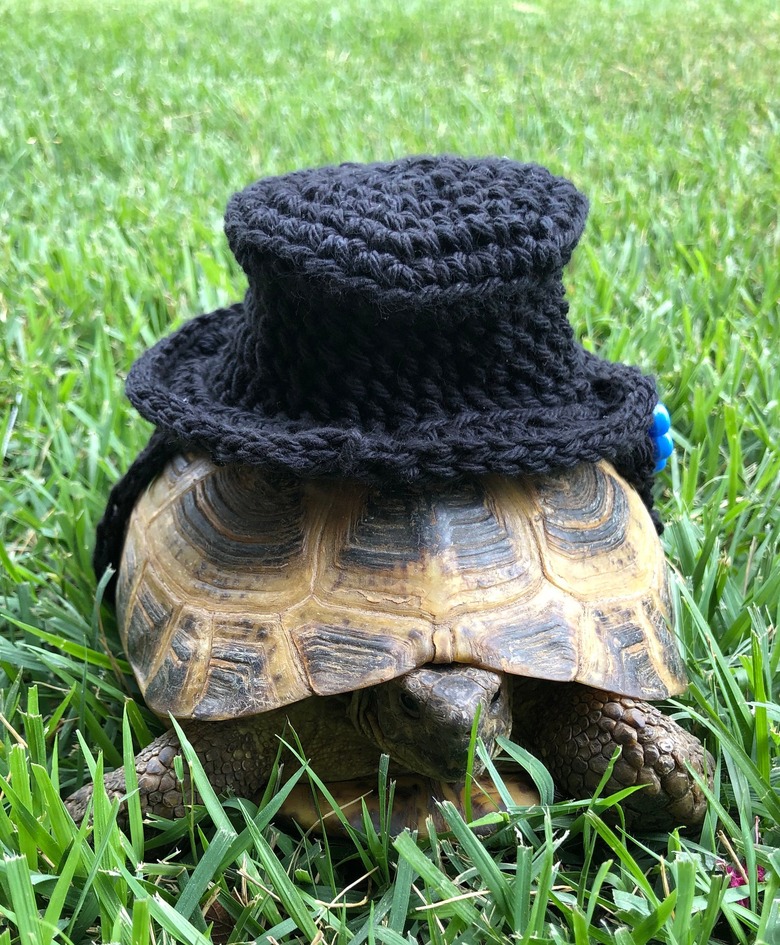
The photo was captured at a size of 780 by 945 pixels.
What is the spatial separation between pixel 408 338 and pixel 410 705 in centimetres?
48

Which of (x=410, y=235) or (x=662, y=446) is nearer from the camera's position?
(x=410, y=235)

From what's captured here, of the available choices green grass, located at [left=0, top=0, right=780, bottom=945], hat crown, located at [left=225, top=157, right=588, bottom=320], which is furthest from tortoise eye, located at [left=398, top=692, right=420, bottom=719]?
hat crown, located at [left=225, top=157, right=588, bottom=320]

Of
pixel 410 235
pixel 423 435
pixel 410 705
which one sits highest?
pixel 410 235

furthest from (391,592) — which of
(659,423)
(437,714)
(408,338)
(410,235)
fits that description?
(659,423)

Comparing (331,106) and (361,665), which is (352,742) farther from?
(331,106)

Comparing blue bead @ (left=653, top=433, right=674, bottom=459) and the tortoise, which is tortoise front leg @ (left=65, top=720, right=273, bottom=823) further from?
blue bead @ (left=653, top=433, right=674, bottom=459)

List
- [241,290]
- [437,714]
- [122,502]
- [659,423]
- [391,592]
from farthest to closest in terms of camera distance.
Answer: [241,290]
[122,502]
[659,423]
[391,592]
[437,714]

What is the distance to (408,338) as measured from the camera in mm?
1202

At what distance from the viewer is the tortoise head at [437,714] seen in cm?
110

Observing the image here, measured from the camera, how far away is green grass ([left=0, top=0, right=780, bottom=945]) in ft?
3.62

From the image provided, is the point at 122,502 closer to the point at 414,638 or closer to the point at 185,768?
the point at 185,768

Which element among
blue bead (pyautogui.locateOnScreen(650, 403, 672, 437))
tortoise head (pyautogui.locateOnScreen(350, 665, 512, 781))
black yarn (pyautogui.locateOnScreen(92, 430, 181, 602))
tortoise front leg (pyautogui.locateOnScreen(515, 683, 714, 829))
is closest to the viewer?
tortoise head (pyautogui.locateOnScreen(350, 665, 512, 781))

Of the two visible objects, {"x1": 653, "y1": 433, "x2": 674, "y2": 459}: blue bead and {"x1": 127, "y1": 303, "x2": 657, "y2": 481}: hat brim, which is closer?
{"x1": 127, "y1": 303, "x2": 657, "y2": 481}: hat brim

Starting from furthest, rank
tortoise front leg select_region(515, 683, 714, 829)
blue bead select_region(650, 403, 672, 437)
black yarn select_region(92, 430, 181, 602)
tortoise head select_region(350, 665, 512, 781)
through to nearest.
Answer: black yarn select_region(92, 430, 181, 602) → blue bead select_region(650, 403, 672, 437) → tortoise front leg select_region(515, 683, 714, 829) → tortoise head select_region(350, 665, 512, 781)
